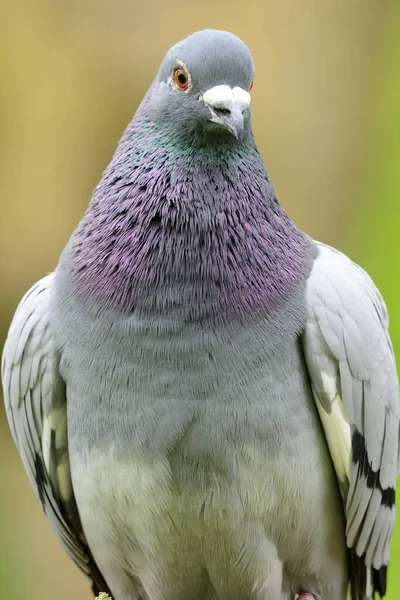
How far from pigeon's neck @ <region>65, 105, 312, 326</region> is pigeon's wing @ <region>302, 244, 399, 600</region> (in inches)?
7.2

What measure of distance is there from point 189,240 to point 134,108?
11.2ft

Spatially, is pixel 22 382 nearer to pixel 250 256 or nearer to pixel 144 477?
pixel 144 477

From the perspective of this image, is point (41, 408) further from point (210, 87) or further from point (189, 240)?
point (210, 87)

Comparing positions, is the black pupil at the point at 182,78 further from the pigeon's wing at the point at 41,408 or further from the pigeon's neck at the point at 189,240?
the pigeon's wing at the point at 41,408

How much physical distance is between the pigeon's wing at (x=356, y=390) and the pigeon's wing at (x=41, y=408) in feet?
3.05

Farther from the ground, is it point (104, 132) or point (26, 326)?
point (104, 132)

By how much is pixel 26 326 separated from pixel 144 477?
0.71 meters

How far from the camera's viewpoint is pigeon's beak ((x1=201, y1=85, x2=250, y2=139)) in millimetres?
2998

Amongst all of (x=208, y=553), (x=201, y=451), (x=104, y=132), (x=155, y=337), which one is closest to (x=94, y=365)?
(x=155, y=337)

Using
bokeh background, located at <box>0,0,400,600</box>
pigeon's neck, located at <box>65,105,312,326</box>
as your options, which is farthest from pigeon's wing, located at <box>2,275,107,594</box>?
bokeh background, located at <box>0,0,400,600</box>

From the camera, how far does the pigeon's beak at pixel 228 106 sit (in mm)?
2998

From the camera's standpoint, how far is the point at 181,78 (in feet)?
10.5

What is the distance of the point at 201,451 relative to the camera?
3180 millimetres

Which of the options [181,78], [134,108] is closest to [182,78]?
[181,78]
